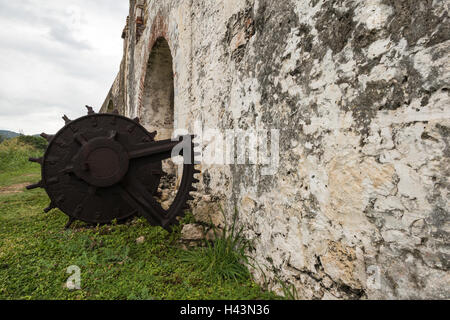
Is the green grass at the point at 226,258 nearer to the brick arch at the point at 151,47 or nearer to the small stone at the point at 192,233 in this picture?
the small stone at the point at 192,233

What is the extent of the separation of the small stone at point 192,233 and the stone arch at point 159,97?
128 inches

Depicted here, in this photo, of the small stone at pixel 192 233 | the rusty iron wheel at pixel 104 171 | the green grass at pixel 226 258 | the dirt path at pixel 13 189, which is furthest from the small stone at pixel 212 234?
the dirt path at pixel 13 189

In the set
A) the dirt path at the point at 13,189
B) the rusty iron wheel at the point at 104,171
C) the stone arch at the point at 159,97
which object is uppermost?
the stone arch at the point at 159,97

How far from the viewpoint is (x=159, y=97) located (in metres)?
5.49

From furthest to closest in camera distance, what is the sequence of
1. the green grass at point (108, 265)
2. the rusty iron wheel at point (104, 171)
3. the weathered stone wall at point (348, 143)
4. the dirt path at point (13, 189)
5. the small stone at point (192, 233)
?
the dirt path at point (13, 189) → the small stone at point (192, 233) → the rusty iron wheel at point (104, 171) → the green grass at point (108, 265) → the weathered stone wall at point (348, 143)

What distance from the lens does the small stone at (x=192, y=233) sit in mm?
2361

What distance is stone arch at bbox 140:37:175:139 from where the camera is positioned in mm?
5215

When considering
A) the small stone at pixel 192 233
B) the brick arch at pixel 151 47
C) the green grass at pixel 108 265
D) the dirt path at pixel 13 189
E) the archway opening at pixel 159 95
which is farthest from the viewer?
the archway opening at pixel 159 95

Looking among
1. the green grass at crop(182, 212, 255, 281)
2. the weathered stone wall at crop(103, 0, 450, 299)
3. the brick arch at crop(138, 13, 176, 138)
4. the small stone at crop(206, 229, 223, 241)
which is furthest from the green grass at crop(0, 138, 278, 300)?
the brick arch at crop(138, 13, 176, 138)

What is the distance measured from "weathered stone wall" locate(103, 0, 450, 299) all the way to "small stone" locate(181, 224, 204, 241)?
1.65 feet

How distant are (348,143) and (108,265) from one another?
76.2 inches

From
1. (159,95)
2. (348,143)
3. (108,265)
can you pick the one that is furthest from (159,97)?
(348,143)

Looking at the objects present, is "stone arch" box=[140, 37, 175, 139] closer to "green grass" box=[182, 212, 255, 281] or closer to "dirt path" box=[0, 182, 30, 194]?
"dirt path" box=[0, 182, 30, 194]

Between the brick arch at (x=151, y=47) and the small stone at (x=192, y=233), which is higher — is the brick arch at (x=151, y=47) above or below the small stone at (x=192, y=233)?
above
